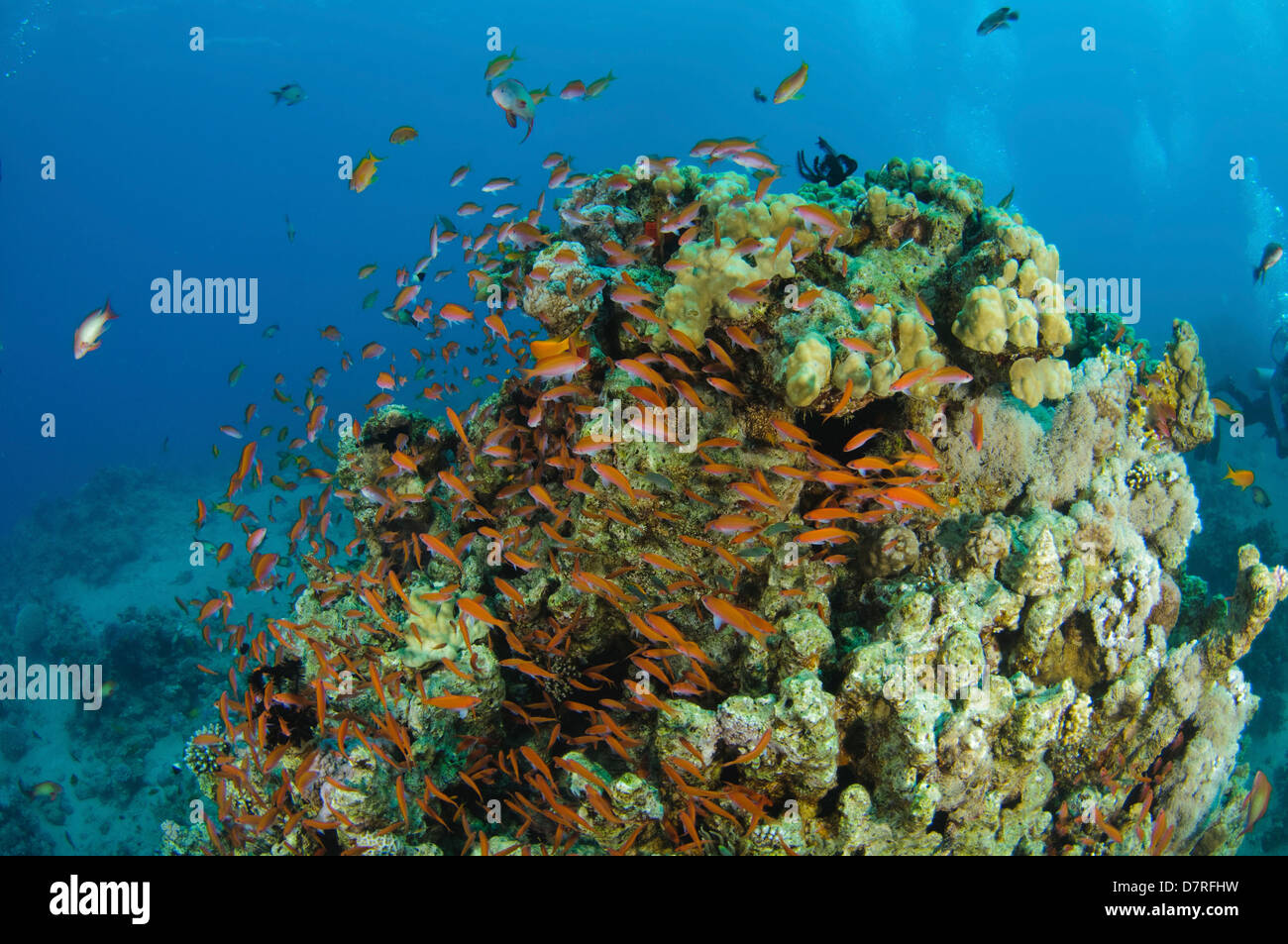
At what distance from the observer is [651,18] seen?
303 ft

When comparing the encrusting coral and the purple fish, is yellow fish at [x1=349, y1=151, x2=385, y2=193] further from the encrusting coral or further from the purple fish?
the encrusting coral

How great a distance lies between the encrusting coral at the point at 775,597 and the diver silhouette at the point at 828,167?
7.24 ft

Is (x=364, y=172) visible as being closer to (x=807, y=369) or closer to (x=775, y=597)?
(x=807, y=369)

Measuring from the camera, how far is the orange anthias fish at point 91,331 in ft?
17.9

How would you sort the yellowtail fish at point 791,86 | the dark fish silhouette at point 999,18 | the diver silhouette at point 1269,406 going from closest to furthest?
the yellowtail fish at point 791,86 < the dark fish silhouette at point 999,18 < the diver silhouette at point 1269,406

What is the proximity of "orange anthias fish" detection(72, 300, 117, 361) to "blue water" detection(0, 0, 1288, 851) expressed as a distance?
45901 millimetres

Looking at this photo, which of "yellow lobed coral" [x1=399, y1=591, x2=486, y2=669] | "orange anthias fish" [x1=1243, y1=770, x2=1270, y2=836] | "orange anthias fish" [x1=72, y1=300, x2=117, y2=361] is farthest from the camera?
"orange anthias fish" [x1=1243, y1=770, x2=1270, y2=836]

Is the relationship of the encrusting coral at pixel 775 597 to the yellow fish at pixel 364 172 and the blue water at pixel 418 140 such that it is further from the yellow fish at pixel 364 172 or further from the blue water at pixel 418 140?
the blue water at pixel 418 140

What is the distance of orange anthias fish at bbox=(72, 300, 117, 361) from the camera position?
17.9 feet

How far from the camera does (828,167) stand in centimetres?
857

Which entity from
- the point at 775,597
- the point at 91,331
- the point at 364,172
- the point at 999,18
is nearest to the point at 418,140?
the point at 999,18

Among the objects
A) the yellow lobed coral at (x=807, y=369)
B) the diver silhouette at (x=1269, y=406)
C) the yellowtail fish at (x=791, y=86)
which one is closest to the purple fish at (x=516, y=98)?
the yellowtail fish at (x=791, y=86)

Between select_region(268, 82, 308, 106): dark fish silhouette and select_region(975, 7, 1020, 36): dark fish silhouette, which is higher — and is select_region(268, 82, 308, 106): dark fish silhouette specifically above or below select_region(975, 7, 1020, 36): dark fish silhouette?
above

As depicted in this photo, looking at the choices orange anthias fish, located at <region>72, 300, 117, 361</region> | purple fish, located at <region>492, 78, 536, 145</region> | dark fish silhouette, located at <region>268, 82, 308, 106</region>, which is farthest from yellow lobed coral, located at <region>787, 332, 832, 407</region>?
dark fish silhouette, located at <region>268, 82, 308, 106</region>
